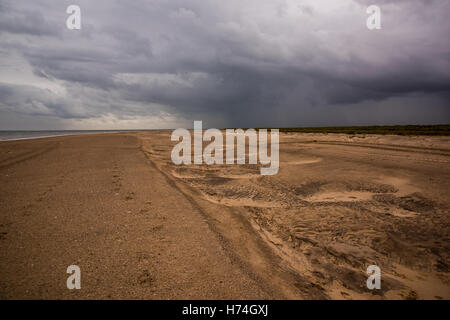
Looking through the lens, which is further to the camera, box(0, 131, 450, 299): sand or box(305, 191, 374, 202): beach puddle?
box(305, 191, 374, 202): beach puddle

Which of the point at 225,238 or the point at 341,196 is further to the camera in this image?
the point at 341,196

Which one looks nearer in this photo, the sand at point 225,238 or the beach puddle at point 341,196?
the sand at point 225,238

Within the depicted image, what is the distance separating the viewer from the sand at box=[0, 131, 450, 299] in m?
2.83

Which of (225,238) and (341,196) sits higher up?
(341,196)

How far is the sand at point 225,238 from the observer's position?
2.83 meters

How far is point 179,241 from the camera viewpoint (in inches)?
152

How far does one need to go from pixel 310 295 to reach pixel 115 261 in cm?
283

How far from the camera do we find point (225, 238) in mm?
4094

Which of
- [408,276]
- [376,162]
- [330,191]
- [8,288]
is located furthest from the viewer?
[376,162]

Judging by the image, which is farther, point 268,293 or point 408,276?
point 408,276

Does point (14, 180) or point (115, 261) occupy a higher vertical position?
point (14, 180)
